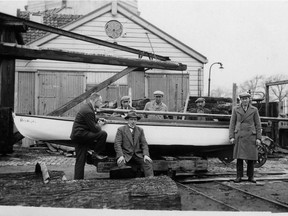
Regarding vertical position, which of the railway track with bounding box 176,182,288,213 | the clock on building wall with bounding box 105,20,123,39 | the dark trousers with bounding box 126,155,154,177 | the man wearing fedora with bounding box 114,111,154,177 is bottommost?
the railway track with bounding box 176,182,288,213

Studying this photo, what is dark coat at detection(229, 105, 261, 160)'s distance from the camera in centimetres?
659

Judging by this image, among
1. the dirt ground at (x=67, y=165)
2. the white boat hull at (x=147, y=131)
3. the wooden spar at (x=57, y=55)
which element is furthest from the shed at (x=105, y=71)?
the white boat hull at (x=147, y=131)

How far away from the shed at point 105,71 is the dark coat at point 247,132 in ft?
19.3

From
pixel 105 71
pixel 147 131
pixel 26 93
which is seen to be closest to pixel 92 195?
pixel 147 131

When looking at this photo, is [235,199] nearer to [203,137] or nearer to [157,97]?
[203,137]

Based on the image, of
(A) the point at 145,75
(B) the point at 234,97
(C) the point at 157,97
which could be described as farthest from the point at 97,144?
(A) the point at 145,75

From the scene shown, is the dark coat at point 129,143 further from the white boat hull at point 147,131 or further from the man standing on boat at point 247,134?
the man standing on boat at point 247,134

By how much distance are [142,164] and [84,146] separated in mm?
1061

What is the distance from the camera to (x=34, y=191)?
3.87m

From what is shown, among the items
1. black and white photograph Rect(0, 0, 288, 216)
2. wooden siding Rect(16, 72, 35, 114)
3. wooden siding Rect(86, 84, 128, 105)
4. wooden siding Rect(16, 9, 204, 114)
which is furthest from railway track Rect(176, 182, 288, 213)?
wooden siding Rect(16, 72, 35, 114)

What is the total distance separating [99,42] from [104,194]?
5.54m

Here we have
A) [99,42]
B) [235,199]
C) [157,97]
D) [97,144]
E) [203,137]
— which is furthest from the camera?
[99,42]

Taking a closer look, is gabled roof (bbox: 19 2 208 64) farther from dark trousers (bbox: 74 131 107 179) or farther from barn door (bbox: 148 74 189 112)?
dark trousers (bbox: 74 131 107 179)

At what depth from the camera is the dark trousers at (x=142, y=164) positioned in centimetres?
600
